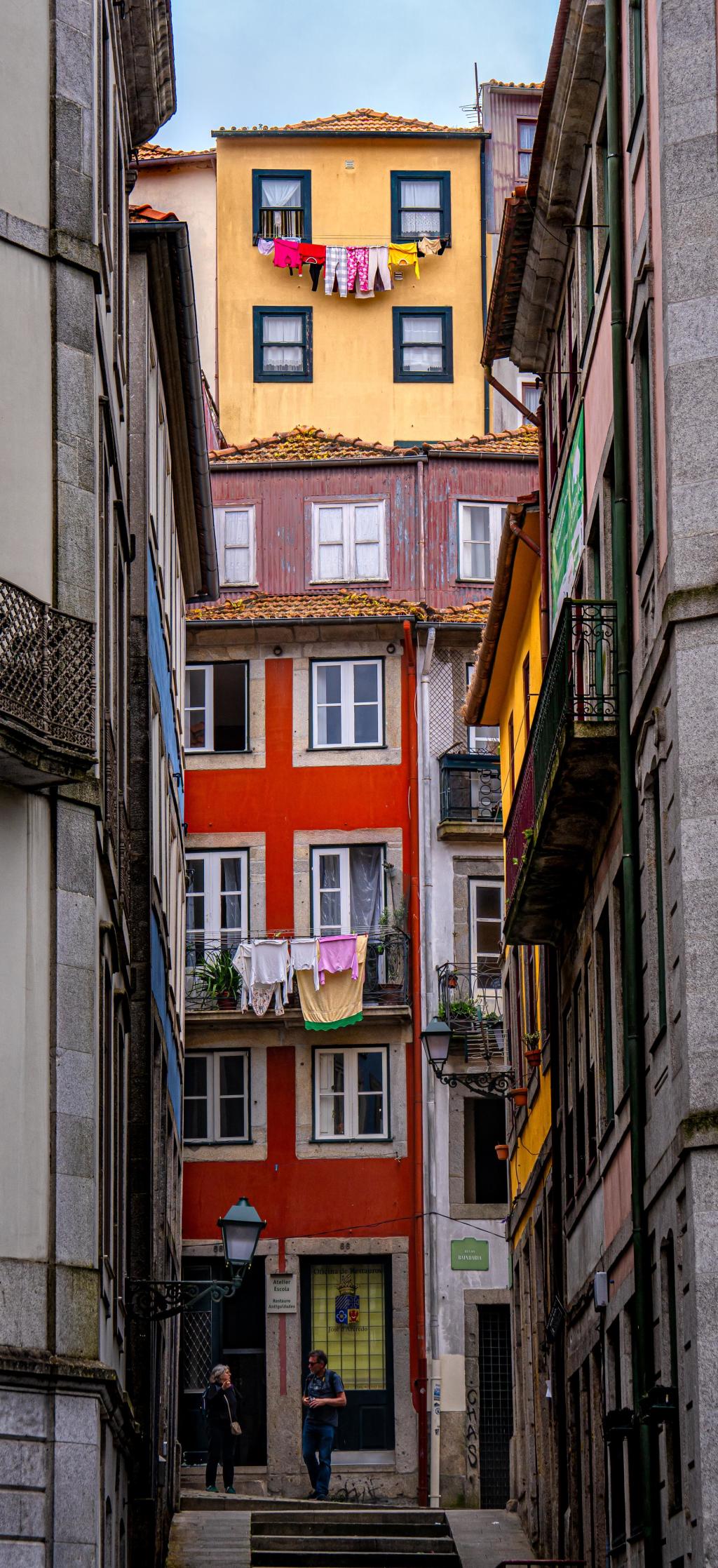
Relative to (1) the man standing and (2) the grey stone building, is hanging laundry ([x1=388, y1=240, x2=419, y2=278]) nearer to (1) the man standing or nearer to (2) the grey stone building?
(1) the man standing

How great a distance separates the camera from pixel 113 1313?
21.4 meters

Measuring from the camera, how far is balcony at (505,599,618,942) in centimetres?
2173

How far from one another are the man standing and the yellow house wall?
24228mm

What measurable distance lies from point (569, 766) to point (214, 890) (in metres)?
25.6

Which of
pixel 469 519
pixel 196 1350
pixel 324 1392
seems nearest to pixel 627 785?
pixel 324 1392

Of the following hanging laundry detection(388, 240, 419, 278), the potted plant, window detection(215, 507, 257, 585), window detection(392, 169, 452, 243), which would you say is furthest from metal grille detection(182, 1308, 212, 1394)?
window detection(392, 169, 452, 243)

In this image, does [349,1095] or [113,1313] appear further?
[349,1095]

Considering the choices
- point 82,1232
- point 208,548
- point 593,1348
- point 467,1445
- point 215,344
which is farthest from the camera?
point 215,344

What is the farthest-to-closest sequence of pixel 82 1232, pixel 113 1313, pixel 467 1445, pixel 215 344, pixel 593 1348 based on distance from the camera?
pixel 215 344 < pixel 467 1445 < pixel 593 1348 < pixel 113 1313 < pixel 82 1232

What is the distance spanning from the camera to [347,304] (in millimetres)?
55094

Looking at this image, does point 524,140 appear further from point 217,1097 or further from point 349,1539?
point 349,1539

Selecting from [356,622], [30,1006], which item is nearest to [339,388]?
[356,622]

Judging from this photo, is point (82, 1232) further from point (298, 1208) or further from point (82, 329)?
point (298, 1208)

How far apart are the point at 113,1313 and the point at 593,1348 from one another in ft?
16.6
